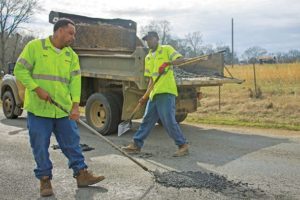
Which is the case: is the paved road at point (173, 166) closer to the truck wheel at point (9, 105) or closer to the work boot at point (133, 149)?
A: the work boot at point (133, 149)

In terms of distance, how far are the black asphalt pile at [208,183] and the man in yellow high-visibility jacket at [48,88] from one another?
3.90ft

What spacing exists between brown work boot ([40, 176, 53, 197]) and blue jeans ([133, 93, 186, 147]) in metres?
2.36

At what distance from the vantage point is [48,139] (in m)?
5.13

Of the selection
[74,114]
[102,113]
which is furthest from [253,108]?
[74,114]

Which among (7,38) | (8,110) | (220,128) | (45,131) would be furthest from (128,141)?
(7,38)

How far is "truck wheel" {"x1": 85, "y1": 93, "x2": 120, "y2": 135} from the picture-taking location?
9195 mm

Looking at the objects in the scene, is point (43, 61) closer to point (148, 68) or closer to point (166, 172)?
point (166, 172)

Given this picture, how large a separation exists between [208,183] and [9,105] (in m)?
8.09

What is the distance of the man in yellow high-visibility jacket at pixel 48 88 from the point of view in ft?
16.3

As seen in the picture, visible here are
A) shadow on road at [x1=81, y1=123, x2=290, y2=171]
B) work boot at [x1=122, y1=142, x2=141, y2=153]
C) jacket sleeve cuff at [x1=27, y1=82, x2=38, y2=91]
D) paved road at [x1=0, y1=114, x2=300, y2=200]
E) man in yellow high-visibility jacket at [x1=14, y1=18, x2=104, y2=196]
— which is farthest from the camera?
work boot at [x1=122, y1=142, x2=141, y2=153]

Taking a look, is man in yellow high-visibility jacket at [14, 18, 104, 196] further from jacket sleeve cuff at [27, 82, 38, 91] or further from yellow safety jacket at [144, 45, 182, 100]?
yellow safety jacket at [144, 45, 182, 100]

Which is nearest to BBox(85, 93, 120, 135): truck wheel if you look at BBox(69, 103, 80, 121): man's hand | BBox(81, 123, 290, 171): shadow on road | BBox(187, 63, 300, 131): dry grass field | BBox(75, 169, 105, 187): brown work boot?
BBox(81, 123, 290, 171): shadow on road

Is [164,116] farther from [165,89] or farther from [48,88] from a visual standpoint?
[48,88]

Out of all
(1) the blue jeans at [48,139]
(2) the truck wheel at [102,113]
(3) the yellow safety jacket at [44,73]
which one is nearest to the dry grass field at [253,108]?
Result: (2) the truck wheel at [102,113]
